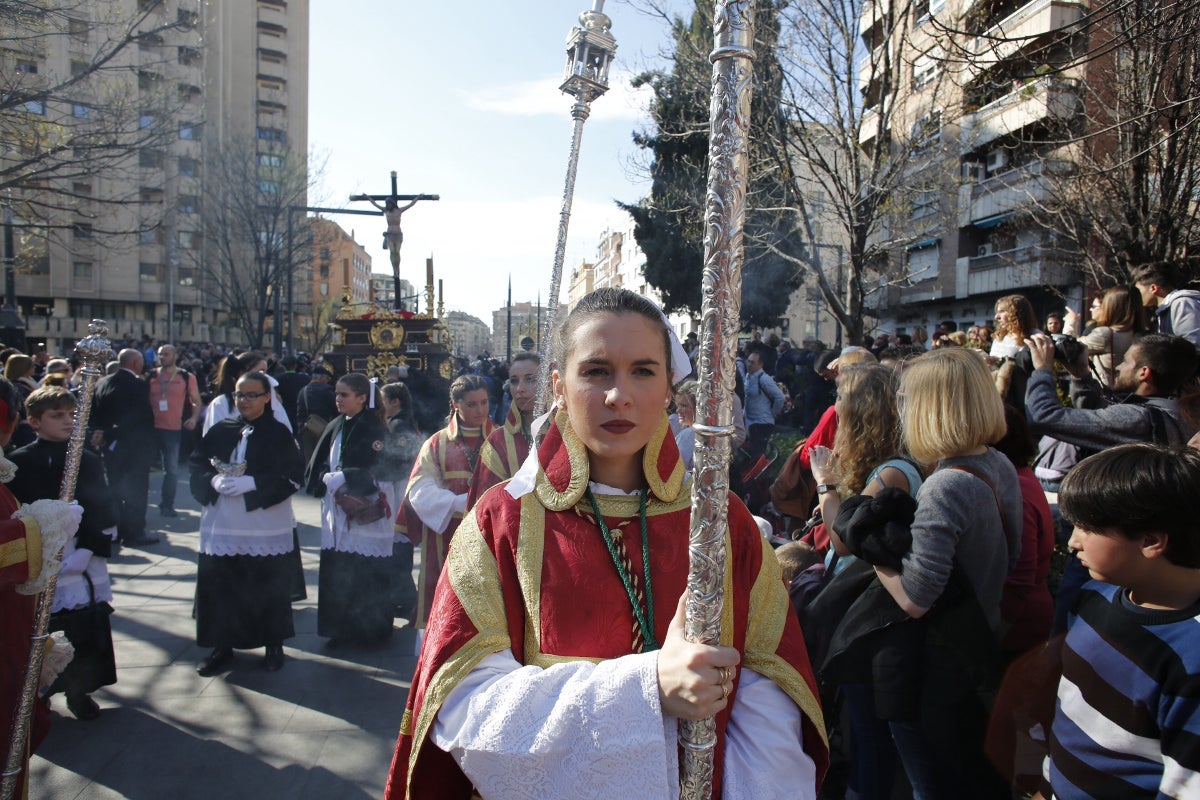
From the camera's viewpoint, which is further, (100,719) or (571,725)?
(100,719)

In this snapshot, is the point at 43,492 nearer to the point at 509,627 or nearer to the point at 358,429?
the point at 358,429

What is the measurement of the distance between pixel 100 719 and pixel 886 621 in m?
4.35

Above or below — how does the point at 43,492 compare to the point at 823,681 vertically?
above

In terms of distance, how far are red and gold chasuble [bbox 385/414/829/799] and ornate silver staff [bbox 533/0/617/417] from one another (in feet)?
5.09

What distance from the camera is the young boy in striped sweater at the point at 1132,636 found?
1.81m

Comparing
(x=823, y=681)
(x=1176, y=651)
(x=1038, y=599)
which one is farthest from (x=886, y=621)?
(x=1176, y=651)

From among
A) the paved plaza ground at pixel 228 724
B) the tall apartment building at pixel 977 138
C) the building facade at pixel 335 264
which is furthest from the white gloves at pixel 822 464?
the building facade at pixel 335 264

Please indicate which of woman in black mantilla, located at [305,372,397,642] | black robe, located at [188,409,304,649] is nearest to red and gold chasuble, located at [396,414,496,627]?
woman in black mantilla, located at [305,372,397,642]

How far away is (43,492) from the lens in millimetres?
4484

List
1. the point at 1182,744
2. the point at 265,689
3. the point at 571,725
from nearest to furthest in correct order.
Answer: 1. the point at 571,725
2. the point at 1182,744
3. the point at 265,689

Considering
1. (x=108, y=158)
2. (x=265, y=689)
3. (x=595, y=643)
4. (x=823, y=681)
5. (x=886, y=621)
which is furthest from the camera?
(x=108, y=158)

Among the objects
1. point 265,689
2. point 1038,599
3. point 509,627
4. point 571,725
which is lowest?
point 265,689

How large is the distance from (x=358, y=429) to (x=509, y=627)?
4651 mm

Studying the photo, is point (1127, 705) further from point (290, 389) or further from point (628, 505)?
point (290, 389)
